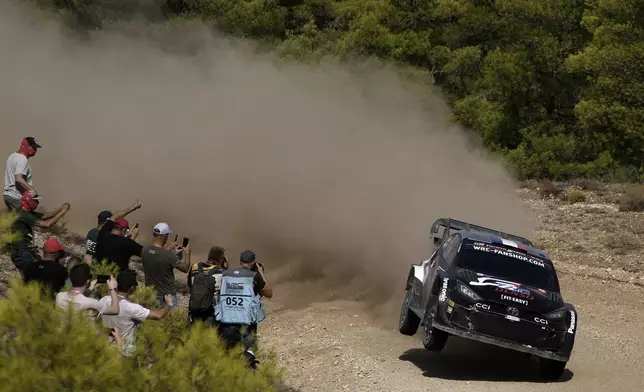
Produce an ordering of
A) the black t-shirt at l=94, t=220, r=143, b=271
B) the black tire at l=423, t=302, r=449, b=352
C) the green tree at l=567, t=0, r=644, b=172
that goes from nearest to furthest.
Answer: the black t-shirt at l=94, t=220, r=143, b=271 → the black tire at l=423, t=302, r=449, b=352 → the green tree at l=567, t=0, r=644, b=172

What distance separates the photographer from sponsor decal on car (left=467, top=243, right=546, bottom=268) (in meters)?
14.9

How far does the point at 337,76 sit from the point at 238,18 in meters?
9.29

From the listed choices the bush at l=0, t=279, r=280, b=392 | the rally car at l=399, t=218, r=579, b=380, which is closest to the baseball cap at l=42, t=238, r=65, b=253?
the bush at l=0, t=279, r=280, b=392

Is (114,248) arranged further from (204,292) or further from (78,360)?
(78,360)

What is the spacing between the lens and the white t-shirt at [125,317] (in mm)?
9336

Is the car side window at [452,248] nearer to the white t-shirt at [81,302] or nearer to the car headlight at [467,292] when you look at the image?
the car headlight at [467,292]

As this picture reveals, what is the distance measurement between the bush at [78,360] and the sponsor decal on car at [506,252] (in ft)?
25.2

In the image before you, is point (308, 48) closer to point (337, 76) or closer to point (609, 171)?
point (337, 76)

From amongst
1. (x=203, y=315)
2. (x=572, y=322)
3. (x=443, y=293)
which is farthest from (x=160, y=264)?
(x=572, y=322)

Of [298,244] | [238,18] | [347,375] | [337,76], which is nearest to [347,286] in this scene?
[298,244]

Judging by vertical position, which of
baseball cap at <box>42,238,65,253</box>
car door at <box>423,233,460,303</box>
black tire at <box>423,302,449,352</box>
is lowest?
black tire at <box>423,302,449,352</box>

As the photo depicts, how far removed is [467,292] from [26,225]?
5789 millimetres

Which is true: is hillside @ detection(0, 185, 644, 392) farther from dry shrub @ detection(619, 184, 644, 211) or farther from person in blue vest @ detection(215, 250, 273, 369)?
dry shrub @ detection(619, 184, 644, 211)

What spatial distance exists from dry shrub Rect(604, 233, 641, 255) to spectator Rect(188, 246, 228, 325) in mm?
17176
